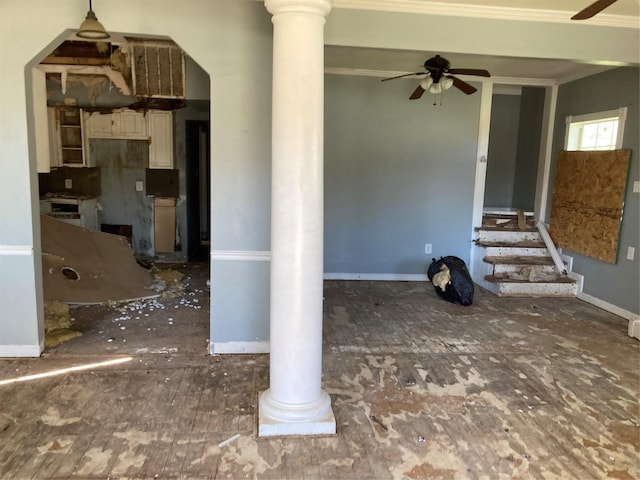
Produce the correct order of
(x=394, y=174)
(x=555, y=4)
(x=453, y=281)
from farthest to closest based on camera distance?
1. (x=394, y=174)
2. (x=453, y=281)
3. (x=555, y=4)

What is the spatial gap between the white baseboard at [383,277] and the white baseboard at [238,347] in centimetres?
246

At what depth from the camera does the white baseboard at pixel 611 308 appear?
4.07m

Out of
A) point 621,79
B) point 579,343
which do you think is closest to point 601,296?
point 579,343

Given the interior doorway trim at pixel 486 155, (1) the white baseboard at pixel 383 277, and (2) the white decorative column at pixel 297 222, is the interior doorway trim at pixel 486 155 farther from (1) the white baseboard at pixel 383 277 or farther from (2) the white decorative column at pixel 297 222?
(2) the white decorative column at pixel 297 222

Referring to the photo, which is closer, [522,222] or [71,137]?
[522,222]

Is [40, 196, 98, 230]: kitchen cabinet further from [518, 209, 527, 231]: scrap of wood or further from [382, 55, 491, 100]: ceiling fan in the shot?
[518, 209, 527, 231]: scrap of wood

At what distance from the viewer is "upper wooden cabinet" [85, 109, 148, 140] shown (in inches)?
249

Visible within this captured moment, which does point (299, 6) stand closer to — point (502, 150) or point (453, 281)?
point (453, 281)

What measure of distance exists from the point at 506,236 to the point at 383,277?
1684 mm

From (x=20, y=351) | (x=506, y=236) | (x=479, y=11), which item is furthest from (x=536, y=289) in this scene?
(x=20, y=351)

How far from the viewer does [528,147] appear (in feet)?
22.8

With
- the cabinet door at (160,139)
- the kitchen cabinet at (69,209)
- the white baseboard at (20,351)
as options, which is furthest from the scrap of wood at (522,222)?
the kitchen cabinet at (69,209)

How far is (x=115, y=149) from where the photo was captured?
21.3 feet

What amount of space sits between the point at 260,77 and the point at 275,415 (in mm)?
2228
